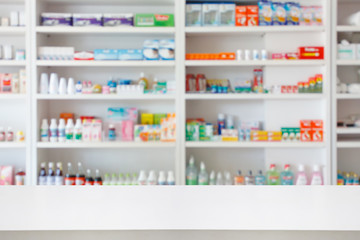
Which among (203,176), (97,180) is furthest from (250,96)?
(97,180)

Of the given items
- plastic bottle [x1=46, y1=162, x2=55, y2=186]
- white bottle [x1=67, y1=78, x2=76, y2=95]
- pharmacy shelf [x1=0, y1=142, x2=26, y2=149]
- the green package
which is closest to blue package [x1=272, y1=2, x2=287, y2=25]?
the green package

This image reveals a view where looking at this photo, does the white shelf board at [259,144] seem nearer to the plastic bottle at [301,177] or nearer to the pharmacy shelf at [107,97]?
the plastic bottle at [301,177]

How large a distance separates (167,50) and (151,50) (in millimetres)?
142

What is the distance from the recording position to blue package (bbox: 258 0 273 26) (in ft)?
11.9

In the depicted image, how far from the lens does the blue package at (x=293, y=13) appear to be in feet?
11.9

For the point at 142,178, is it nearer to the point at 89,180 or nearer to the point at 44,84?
the point at 89,180

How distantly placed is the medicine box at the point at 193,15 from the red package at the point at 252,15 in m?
0.42

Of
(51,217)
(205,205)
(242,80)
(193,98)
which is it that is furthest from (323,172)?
(51,217)

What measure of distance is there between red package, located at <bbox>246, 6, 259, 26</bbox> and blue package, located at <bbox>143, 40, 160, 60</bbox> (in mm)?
828

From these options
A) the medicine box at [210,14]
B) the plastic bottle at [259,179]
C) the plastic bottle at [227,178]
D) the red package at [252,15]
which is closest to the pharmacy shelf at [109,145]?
the plastic bottle at [227,178]

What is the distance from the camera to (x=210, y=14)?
3.64m

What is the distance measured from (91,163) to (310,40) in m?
2.35

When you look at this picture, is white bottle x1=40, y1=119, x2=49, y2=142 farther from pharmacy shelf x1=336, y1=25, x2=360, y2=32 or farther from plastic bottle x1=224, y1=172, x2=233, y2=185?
pharmacy shelf x1=336, y1=25, x2=360, y2=32

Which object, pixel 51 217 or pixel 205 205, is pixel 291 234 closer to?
pixel 205 205
